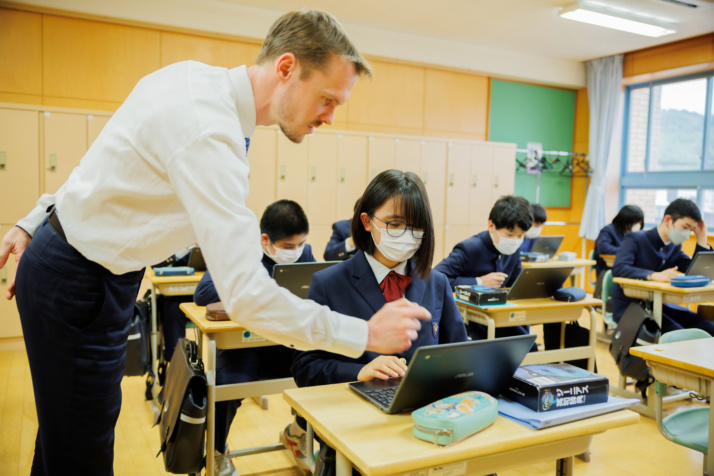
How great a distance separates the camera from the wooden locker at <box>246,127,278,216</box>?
5680 mm

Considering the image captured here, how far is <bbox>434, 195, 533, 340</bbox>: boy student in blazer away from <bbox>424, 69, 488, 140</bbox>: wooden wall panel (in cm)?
396

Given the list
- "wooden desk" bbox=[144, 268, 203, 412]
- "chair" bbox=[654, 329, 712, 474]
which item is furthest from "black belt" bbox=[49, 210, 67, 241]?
"wooden desk" bbox=[144, 268, 203, 412]

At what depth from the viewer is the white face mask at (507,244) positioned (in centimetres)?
348

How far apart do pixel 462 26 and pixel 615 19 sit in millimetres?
1719

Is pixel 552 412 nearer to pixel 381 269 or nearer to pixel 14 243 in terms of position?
pixel 381 269

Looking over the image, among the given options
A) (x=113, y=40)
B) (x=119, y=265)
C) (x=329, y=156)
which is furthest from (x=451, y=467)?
(x=113, y=40)

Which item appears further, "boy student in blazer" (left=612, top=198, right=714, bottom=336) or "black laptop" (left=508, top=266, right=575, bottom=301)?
"boy student in blazer" (left=612, top=198, right=714, bottom=336)

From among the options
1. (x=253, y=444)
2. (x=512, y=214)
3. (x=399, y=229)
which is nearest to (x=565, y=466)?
(x=399, y=229)

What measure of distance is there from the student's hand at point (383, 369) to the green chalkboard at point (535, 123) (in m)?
6.82

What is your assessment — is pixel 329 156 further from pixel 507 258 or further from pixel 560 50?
pixel 560 50

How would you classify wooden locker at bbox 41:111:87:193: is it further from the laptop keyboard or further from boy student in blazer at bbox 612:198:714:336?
boy student in blazer at bbox 612:198:714:336

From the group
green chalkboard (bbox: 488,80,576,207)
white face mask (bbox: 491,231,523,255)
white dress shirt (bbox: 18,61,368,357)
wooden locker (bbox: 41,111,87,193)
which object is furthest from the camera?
green chalkboard (bbox: 488,80,576,207)

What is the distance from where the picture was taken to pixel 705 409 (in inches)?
89.3

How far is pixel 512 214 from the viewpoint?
343 cm
